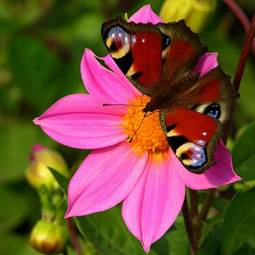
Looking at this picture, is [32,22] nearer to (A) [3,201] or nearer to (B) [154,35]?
(A) [3,201]

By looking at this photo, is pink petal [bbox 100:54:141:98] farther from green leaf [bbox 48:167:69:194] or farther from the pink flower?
green leaf [bbox 48:167:69:194]

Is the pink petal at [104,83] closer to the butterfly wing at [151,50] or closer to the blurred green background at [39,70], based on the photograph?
the butterfly wing at [151,50]

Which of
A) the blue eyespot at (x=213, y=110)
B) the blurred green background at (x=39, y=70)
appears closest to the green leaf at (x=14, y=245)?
the blurred green background at (x=39, y=70)

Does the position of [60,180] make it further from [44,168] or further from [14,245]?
[14,245]

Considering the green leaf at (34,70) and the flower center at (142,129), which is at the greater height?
the flower center at (142,129)

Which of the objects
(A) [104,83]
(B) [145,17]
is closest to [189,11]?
(B) [145,17]

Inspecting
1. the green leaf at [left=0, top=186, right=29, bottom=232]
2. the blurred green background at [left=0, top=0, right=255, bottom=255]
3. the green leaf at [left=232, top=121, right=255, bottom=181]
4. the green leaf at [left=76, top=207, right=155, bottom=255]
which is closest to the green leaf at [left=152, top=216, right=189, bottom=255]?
the green leaf at [left=76, top=207, right=155, bottom=255]
